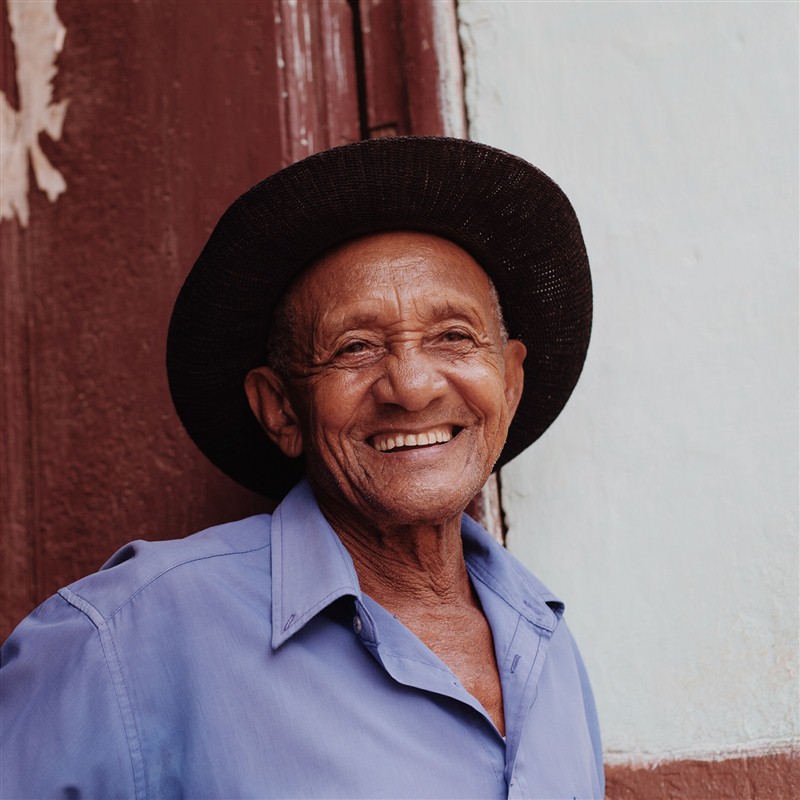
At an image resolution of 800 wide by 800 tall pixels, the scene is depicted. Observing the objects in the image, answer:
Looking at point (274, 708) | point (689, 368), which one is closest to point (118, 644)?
point (274, 708)

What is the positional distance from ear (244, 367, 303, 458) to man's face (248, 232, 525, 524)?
0.31 feet

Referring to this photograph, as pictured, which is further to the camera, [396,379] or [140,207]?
[140,207]

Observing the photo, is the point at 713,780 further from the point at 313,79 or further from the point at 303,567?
the point at 313,79

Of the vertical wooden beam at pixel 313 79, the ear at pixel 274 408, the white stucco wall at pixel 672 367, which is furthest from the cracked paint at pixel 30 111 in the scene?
the white stucco wall at pixel 672 367

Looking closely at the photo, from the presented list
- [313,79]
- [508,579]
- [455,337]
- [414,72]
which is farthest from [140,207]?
[508,579]

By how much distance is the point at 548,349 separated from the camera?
89.7 inches

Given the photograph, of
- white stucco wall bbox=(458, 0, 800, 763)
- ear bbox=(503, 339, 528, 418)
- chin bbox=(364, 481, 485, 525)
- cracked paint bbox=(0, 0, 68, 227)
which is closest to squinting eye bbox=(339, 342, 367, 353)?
chin bbox=(364, 481, 485, 525)

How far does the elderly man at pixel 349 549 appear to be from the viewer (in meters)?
1.49

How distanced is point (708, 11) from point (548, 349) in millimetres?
1052

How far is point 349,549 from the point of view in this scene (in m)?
1.93

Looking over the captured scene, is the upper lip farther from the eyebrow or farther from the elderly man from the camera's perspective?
the eyebrow

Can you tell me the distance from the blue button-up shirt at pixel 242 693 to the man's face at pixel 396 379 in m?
0.16

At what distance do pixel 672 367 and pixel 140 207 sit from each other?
1.54 meters

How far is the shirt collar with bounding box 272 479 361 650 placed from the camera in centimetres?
161
